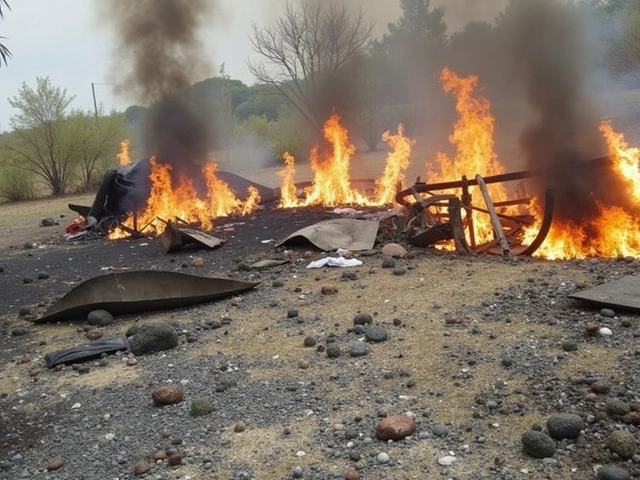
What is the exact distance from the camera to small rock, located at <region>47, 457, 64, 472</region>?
3764 mm

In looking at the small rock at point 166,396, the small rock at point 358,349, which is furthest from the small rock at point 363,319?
the small rock at point 166,396

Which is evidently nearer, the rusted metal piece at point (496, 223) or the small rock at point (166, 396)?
the small rock at point (166, 396)

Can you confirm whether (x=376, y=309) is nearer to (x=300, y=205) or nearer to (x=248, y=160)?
(x=300, y=205)

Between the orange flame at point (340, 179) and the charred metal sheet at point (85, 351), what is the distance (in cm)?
910

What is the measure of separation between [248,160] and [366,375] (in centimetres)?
2737

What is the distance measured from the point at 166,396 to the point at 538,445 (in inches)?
101

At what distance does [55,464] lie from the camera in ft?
12.4

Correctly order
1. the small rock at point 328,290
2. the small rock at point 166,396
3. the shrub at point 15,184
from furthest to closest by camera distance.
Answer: the shrub at point 15,184, the small rock at point 328,290, the small rock at point 166,396

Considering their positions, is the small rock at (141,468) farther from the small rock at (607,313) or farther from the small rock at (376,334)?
the small rock at (607,313)

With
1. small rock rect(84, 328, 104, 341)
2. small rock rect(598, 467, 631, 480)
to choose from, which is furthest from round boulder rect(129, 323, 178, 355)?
small rock rect(598, 467, 631, 480)

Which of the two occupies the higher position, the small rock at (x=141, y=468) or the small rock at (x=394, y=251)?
the small rock at (x=394, y=251)

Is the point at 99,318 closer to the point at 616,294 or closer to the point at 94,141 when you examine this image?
the point at 616,294

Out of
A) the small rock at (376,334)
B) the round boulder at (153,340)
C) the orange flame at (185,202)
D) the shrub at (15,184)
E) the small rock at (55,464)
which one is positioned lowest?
the small rock at (55,464)

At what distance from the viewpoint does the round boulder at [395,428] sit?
368cm
